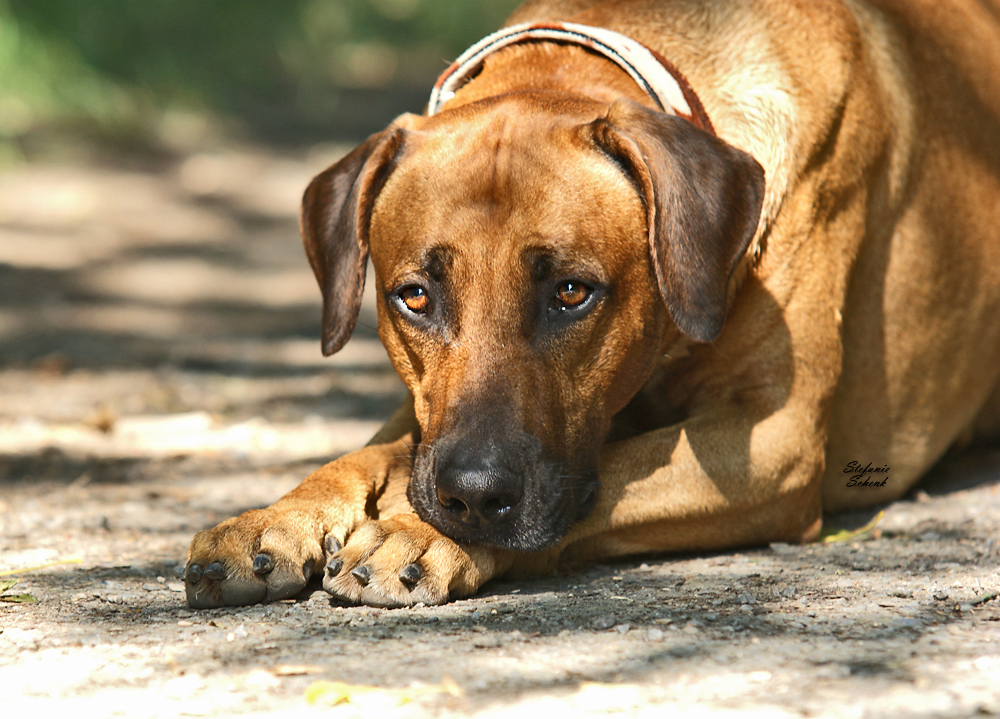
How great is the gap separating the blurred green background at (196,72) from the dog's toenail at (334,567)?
7.37m

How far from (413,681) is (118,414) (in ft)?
11.0

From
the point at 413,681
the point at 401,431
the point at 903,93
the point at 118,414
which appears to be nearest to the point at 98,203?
the point at 118,414

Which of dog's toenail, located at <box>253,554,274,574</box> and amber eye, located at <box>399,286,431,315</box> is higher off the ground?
amber eye, located at <box>399,286,431,315</box>

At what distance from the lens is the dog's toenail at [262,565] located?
8.86ft

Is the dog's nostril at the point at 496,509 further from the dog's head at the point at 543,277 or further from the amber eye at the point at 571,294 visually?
the amber eye at the point at 571,294

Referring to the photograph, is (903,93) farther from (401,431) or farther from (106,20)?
(106,20)

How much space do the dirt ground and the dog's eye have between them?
28.6 inches

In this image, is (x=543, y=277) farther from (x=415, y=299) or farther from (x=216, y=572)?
(x=216, y=572)

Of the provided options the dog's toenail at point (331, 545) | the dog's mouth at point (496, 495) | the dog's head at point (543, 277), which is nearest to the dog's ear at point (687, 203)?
the dog's head at point (543, 277)

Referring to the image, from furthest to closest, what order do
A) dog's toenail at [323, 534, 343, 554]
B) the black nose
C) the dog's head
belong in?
dog's toenail at [323, 534, 343, 554] < the dog's head < the black nose

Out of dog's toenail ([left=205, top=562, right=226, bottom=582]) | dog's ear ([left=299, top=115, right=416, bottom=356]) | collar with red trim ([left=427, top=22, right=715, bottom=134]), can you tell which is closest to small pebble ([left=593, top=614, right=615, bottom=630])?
dog's toenail ([left=205, top=562, right=226, bottom=582])

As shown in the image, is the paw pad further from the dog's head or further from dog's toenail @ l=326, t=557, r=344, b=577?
the dog's head

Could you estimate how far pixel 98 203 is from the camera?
28.4 ft

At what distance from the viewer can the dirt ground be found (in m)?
2.06
